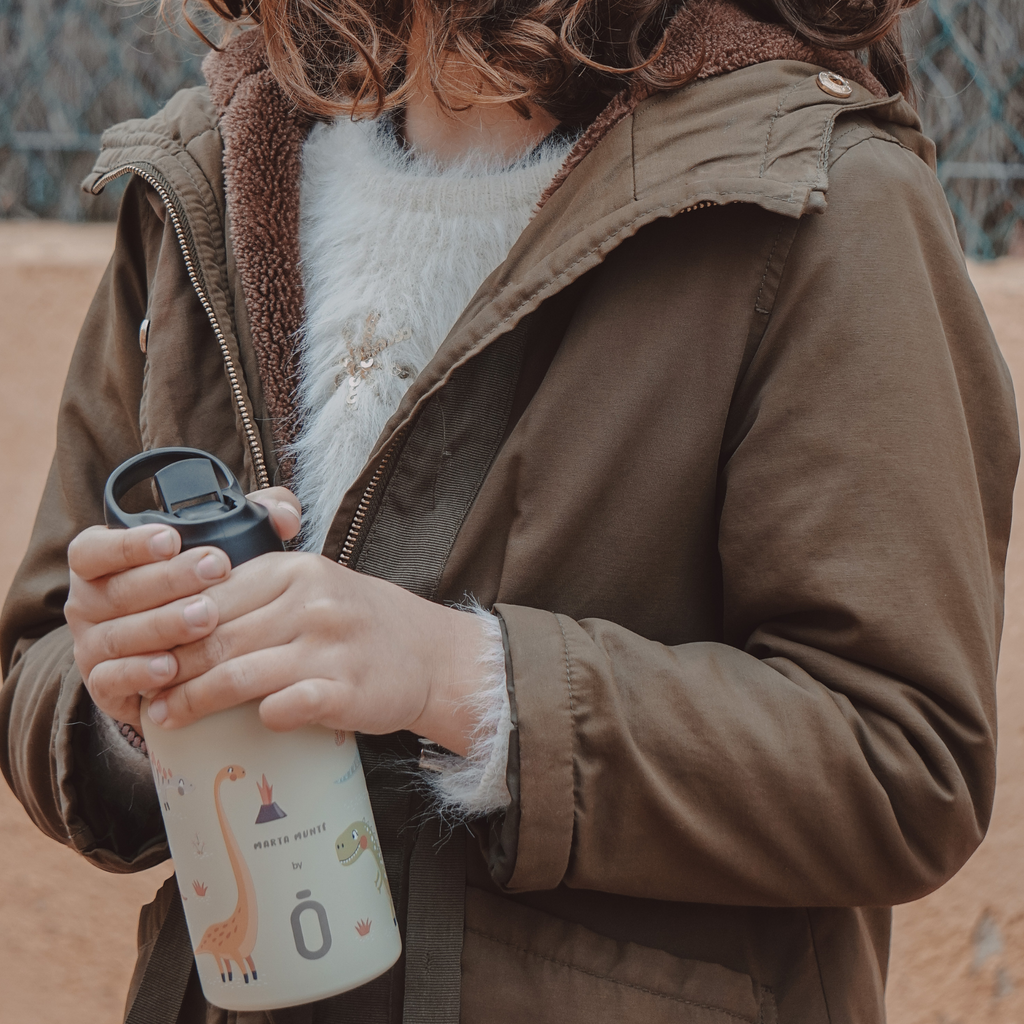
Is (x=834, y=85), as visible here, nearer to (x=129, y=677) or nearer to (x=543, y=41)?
(x=543, y=41)

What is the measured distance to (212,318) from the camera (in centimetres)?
91

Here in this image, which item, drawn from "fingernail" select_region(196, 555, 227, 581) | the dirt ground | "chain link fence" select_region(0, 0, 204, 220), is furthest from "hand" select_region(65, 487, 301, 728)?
"chain link fence" select_region(0, 0, 204, 220)

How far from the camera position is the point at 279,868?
64cm

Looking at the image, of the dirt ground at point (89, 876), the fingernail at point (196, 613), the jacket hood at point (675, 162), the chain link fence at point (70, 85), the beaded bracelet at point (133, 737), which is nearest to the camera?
the fingernail at point (196, 613)

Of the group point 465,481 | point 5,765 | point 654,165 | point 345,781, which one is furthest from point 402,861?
point 654,165

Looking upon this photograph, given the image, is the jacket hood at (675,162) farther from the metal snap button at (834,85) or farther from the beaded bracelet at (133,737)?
the beaded bracelet at (133,737)

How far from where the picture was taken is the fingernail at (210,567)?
1.98ft

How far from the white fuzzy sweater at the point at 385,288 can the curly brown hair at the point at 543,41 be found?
7cm

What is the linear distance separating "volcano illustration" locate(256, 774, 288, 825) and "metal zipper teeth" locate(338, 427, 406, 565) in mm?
216

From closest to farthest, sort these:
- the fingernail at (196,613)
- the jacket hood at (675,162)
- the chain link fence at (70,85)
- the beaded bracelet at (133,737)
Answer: the fingernail at (196,613) < the jacket hood at (675,162) < the beaded bracelet at (133,737) < the chain link fence at (70,85)

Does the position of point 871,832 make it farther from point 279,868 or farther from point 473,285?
point 473,285

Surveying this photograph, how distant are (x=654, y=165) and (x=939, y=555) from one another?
34 centimetres

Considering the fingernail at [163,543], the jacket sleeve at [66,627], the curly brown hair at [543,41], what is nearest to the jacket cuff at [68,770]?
the jacket sleeve at [66,627]

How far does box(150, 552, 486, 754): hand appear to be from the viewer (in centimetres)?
61
